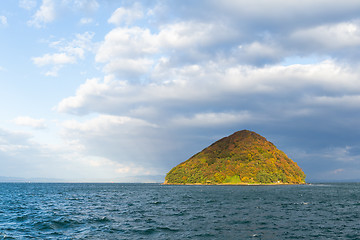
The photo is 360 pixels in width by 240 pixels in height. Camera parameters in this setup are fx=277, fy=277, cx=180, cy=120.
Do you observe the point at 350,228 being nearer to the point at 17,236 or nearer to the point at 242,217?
the point at 242,217

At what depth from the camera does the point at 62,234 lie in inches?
1501

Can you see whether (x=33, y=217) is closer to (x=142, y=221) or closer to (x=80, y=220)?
(x=80, y=220)

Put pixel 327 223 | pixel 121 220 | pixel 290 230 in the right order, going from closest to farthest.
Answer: pixel 290 230, pixel 327 223, pixel 121 220

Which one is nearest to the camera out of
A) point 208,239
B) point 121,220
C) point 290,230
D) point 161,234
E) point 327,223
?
point 208,239

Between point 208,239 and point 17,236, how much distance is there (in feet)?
82.0

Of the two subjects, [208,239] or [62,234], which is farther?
[62,234]

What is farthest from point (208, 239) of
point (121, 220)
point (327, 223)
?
point (327, 223)

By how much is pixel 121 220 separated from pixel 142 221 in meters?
4.05

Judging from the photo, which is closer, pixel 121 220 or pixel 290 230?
pixel 290 230

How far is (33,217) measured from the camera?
52.4 meters

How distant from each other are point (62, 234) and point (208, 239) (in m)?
20.1

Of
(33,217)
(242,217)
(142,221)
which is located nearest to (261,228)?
(242,217)

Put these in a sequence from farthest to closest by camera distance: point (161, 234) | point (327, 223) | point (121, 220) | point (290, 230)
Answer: point (121, 220)
point (327, 223)
point (290, 230)
point (161, 234)

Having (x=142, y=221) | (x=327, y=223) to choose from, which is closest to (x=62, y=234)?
(x=142, y=221)
